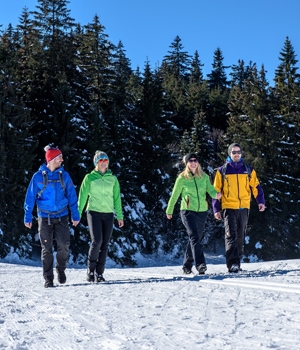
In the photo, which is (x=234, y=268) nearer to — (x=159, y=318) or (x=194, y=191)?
(x=194, y=191)

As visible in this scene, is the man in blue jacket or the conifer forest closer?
the man in blue jacket

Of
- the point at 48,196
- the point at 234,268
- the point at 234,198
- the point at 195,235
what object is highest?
the point at 48,196

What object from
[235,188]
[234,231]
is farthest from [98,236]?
[235,188]

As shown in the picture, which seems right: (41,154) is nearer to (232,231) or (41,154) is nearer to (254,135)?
(254,135)

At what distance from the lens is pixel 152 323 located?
3291 mm

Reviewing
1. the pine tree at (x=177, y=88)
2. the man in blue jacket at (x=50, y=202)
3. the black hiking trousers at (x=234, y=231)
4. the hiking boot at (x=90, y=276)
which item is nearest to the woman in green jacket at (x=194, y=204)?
the black hiking trousers at (x=234, y=231)

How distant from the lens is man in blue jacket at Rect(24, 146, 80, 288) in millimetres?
6512

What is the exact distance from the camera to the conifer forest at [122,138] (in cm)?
2455

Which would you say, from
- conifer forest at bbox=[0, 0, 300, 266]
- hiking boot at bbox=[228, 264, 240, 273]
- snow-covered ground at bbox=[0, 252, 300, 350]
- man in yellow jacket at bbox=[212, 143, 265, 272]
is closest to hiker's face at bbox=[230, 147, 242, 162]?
man in yellow jacket at bbox=[212, 143, 265, 272]

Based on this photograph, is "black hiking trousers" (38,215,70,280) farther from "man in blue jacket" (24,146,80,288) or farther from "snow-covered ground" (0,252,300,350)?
"snow-covered ground" (0,252,300,350)

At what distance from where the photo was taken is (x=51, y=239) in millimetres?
6656

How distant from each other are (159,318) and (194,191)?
403 cm

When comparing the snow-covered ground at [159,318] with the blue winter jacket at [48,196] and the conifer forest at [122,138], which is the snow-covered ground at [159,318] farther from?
the conifer forest at [122,138]

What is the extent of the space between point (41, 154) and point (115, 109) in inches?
225
